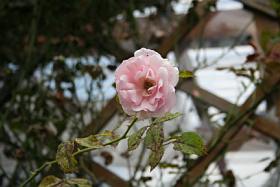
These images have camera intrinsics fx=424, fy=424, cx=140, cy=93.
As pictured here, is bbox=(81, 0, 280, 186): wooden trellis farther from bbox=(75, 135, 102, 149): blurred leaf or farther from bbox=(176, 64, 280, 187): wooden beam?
bbox=(75, 135, 102, 149): blurred leaf

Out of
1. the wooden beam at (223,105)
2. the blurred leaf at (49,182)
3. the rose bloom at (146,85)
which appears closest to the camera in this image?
the rose bloom at (146,85)

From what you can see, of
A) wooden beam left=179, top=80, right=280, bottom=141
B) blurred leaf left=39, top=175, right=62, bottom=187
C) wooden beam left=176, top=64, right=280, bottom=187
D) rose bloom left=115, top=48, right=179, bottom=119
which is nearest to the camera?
rose bloom left=115, top=48, right=179, bottom=119

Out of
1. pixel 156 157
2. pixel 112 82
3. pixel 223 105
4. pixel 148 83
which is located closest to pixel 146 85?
pixel 148 83

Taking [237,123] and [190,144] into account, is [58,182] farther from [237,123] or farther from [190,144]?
[237,123]

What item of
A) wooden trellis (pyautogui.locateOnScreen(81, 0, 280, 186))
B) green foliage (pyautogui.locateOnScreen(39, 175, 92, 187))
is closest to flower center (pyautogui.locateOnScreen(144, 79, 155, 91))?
green foliage (pyautogui.locateOnScreen(39, 175, 92, 187))

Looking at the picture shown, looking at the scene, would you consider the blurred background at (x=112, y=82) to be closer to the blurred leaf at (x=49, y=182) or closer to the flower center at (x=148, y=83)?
the blurred leaf at (x=49, y=182)

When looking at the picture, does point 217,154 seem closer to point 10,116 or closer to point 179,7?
point 10,116

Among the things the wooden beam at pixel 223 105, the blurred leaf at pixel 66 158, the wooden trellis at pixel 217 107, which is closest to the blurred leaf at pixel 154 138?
the blurred leaf at pixel 66 158

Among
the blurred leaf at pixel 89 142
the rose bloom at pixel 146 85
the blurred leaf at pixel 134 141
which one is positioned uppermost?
the rose bloom at pixel 146 85
